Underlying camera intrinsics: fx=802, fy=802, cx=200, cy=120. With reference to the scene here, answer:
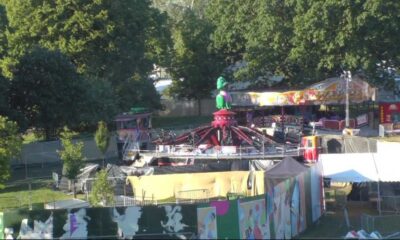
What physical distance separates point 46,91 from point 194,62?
26304 millimetres

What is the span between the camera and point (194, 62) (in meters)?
75.2

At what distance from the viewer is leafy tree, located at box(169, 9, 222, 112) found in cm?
7494

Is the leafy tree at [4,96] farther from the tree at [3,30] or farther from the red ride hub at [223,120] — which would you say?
the red ride hub at [223,120]

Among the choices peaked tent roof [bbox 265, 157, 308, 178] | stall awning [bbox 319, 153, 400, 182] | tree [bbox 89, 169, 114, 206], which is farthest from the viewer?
stall awning [bbox 319, 153, 400, 182]

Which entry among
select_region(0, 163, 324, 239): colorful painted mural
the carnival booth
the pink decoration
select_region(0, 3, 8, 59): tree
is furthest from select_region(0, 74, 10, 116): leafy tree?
the pink decoration

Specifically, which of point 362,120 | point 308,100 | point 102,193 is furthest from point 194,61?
point 102,193

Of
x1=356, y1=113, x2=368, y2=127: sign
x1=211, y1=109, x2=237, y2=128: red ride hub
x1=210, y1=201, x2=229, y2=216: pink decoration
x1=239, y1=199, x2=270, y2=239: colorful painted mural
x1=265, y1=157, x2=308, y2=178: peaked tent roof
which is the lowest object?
x1=239, y1=199, x2=270, y2=239: colorful painted mural

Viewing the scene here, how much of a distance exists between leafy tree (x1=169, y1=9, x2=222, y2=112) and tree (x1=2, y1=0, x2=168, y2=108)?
11163 millimetres

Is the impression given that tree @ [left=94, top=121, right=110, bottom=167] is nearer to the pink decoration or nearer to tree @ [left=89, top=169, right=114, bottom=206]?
tree @ [left=89, top=169, right=114, bottom=206]

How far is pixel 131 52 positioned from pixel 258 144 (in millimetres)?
21737

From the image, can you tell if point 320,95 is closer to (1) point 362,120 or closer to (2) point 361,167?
(1) point 362,120

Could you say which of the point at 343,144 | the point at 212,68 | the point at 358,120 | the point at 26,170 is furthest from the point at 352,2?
the point at 26,170

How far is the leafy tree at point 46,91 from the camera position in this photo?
166 feet

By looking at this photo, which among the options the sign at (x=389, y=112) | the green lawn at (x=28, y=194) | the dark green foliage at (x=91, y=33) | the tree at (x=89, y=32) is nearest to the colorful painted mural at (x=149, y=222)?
the green lawn at (x=28, y=194)
